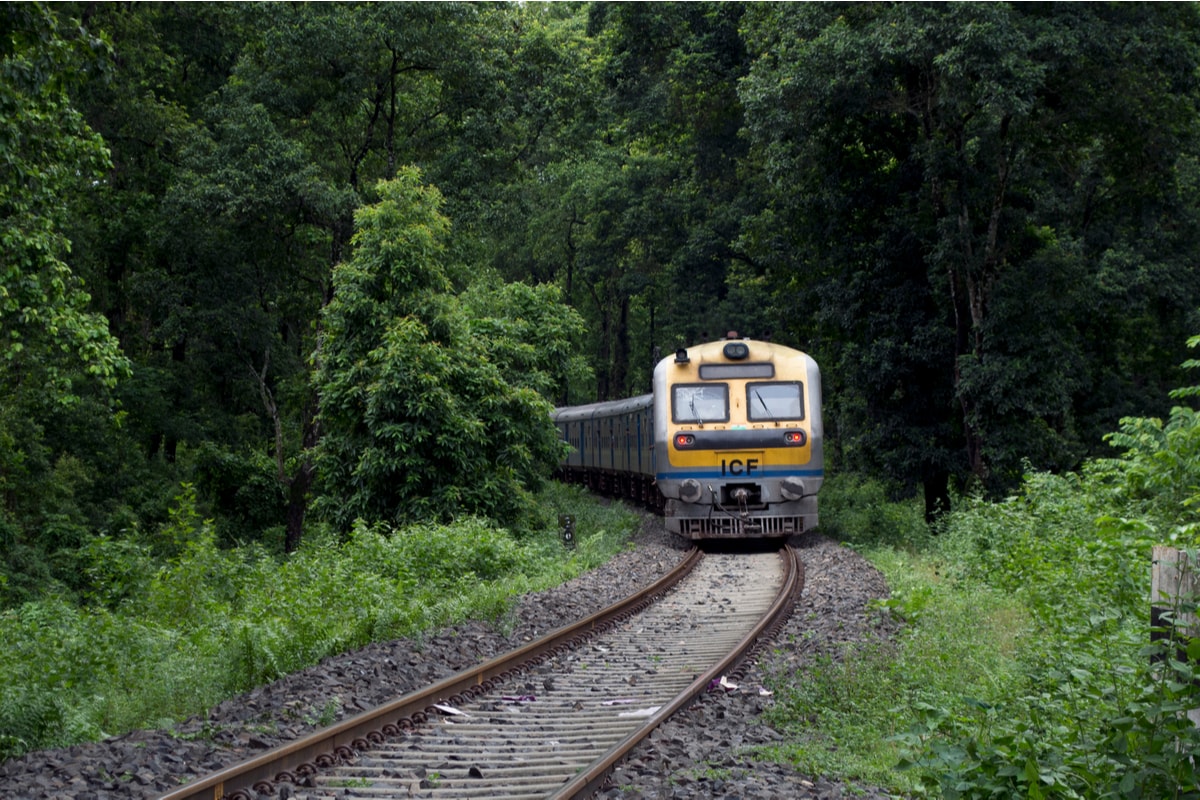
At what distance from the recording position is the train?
1709 cm

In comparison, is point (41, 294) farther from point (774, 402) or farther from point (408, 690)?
point (774, 402)

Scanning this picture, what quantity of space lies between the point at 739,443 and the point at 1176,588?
41.9 feet

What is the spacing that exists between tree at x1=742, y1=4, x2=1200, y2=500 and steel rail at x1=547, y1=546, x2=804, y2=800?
25.0ft

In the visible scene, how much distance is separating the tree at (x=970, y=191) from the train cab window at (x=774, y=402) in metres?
3.59

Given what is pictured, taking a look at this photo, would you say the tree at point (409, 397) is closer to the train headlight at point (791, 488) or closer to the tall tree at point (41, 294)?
the tall tree at point (41, 294)

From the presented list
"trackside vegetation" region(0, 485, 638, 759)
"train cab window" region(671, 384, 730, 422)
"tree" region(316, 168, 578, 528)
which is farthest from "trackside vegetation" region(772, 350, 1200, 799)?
"tree" region(316, 168, 578, 528)

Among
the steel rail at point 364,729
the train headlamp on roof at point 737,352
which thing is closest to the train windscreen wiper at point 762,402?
the train headlamp on roof at point 737,352

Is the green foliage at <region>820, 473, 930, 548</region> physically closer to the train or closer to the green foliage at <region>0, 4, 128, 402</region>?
the train

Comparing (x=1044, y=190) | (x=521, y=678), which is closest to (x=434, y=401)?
(x=521, y=678)

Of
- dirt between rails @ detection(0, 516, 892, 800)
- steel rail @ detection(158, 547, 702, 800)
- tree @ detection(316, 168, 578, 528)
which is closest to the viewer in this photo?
steel rail @ detection(158, 547, 702, 800)

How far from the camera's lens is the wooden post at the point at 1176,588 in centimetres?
432

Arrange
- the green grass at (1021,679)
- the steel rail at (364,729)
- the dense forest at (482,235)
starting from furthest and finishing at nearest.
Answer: the dense forest at (482,235) → the steel rail at (364,729) → the green grass at (1021,679)

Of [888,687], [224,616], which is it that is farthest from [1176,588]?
[224,616]

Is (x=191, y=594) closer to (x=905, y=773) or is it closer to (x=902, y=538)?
(x=905, y=773)
